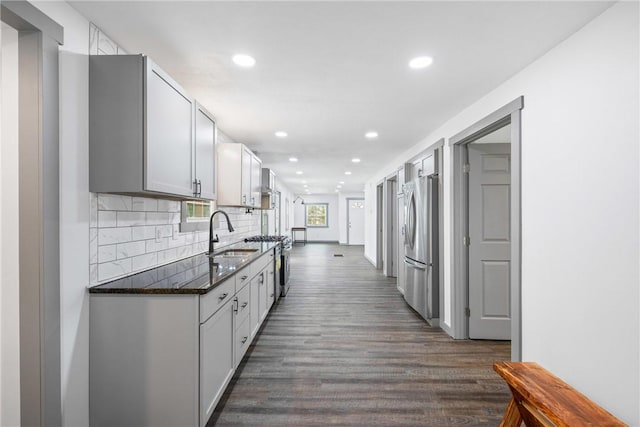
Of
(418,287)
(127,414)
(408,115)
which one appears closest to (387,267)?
(418,287)

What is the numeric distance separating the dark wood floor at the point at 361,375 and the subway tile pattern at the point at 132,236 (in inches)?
45.7

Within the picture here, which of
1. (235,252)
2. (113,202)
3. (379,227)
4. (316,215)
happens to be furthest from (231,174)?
(316,215)

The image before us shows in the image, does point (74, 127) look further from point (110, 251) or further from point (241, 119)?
point (241, 119)

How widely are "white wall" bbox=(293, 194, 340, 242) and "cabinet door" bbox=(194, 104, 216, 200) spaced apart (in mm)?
12060

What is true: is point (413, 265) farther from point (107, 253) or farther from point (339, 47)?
point (107, 253)

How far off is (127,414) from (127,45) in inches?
87.2

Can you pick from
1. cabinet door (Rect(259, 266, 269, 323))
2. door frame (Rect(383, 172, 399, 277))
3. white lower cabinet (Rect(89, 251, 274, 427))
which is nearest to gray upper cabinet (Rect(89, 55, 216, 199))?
white lower cabinet (Rect(89, 251, 274, 427))

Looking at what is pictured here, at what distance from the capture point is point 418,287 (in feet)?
13.3

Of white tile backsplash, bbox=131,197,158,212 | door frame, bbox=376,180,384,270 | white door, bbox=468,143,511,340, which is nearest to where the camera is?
white tile backsplash, bbox=131,197,158,212

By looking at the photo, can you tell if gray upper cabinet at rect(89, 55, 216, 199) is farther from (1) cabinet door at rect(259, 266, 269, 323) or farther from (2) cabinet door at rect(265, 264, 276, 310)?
(2) cabinet door at rect(265, 264, 276, 310)

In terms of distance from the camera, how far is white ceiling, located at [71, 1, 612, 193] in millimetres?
1607

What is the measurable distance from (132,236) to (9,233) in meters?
0.72

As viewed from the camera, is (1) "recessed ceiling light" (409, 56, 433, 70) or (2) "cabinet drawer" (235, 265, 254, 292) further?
(2) "cabinet drawer" (235, 265, 254, 292)

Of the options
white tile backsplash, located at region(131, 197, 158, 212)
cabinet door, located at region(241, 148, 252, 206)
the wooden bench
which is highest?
cabinet door, located at region(241, 148, 252, 206)
